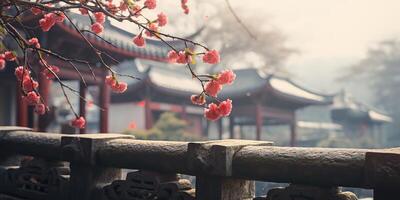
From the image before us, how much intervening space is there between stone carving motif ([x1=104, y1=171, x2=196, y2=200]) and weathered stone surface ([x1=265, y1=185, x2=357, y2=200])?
2.12ft

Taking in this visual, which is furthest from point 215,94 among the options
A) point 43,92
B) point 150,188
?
point 43,92

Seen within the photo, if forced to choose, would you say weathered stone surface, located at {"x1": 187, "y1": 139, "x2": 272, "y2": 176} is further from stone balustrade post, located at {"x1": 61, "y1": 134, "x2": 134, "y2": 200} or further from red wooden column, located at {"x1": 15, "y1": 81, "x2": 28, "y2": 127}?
red wooden column, located at {"x1": 15, "y1": 81, "x2": 28, "y2": 127}

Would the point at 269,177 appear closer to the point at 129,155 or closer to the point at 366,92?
the point at 129,155

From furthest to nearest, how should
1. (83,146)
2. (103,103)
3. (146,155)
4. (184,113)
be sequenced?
(184,113), (103,103), (83,146), (146,155)

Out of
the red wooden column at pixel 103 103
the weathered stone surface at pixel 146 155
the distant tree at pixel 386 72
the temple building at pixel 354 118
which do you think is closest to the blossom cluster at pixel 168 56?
the weathered stone surface at pixel 146 155

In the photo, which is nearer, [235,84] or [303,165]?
[303,165]

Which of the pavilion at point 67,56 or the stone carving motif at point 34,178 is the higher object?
the pavilion at point 67,56

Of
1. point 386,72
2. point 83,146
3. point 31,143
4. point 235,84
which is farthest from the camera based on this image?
point 386,72

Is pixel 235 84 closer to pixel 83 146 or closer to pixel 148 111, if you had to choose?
pixel 148 111

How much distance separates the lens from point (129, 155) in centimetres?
303

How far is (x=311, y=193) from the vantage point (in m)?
2.29

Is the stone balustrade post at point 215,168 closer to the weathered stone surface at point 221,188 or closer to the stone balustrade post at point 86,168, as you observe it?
the weathered stone surface at point 221,188

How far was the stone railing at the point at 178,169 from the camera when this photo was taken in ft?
6.93

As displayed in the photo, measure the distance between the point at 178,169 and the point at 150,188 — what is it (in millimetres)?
344
